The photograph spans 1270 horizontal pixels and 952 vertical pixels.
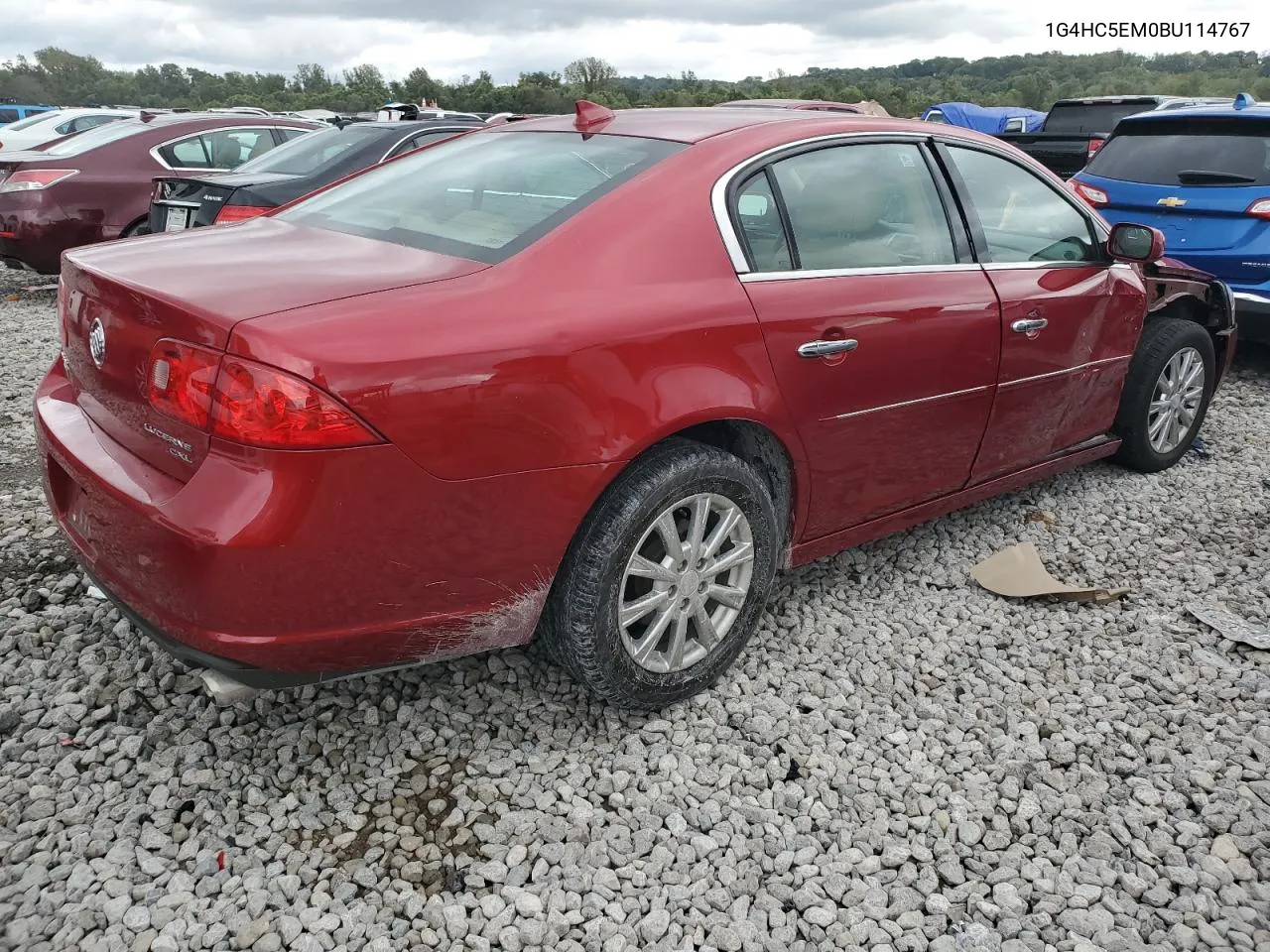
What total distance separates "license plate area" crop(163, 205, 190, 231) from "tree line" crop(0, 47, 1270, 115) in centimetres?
2880

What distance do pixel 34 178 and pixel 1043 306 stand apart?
7.77 meters

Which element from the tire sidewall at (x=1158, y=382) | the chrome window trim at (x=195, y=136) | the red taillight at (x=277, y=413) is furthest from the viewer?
the chrome window trim at (x=195, y=136)

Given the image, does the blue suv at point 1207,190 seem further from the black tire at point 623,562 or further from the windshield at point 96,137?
the windshield at point 96,137

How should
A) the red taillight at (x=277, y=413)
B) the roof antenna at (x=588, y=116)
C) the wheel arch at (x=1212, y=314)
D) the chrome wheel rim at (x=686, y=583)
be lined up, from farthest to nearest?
the wheel arch at (x=1212, y=314) < the roof antenna at (x=588, y=116) < the chrome wheel rim at (x=686, y=583) < the red taillight at (x=277, y=413)

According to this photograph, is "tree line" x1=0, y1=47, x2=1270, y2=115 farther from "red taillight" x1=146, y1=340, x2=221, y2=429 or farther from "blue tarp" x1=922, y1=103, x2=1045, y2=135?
"red taillight" x1=146, y1=340, x2=221, y2=429

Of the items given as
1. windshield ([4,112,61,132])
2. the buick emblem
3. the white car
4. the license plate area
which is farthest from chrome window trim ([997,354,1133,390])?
windshield ([4,112,61,132])

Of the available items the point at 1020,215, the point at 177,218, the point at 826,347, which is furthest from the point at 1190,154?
the point at 177,218

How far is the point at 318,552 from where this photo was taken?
198 cm

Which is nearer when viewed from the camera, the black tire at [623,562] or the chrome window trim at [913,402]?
the black tire at [623,562]

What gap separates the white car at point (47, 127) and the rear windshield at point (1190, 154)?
36.7 ft

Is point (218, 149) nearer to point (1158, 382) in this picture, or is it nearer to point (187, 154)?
point (187, 154)

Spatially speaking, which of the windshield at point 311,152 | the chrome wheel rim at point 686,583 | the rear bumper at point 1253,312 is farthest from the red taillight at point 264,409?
the rear bumper at point 1253,312

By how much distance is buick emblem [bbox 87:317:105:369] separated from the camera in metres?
2.27

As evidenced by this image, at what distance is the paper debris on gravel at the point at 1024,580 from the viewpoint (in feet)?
11.4
